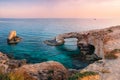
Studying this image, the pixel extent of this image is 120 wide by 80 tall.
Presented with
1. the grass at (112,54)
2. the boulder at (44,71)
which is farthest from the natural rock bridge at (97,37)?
the boulder at (44,71)

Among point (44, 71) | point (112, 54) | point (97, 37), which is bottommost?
point (44, 71)

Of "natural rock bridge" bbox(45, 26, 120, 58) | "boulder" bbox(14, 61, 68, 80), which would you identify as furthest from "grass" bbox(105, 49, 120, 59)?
"natural rock bridge" bbox(45, 26, 120, 58)

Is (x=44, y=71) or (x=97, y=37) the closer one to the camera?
(x=44, y=71)

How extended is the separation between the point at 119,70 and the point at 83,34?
43039 mm

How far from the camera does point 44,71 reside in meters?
26.2

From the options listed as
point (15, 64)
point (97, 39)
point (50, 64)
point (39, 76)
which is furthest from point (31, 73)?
point (97, 39)

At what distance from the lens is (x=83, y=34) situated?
Result: 2532 inches

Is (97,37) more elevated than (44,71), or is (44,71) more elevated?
(97,37)

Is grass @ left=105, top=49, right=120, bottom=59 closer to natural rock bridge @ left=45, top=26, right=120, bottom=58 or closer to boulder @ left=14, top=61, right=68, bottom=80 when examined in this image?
boulder @ left=14, top=61, right=68, bottom=80

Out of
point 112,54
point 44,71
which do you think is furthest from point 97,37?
point 44,71

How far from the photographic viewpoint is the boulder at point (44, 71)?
24.9m

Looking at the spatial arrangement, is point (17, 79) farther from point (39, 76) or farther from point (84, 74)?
point (39, 76)

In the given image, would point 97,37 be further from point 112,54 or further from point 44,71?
point 44,71

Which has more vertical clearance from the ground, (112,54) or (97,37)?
(97,37)
